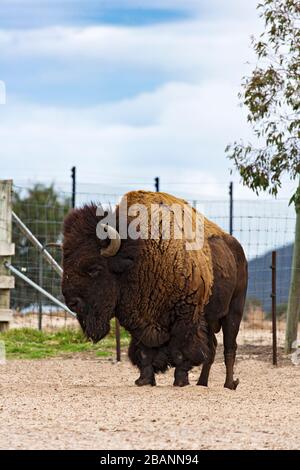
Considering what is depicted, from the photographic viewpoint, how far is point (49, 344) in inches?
685

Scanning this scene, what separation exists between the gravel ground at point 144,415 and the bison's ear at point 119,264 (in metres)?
1.22

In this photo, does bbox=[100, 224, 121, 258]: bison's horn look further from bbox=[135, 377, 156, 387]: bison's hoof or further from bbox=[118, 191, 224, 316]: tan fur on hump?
bbox=[135, 377, 156, 387]: bison's hoof

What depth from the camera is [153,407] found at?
910cm

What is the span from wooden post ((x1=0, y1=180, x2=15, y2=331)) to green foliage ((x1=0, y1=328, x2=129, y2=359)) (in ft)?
1.66

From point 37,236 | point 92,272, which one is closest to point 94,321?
point 92,272

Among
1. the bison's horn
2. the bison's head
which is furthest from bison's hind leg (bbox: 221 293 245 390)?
the bison's horn

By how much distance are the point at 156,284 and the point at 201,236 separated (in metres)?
0.91

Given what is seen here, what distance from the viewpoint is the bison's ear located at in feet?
34.0

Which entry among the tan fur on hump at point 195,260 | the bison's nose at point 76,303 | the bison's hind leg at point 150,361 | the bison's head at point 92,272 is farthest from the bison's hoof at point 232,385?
the bison's nose at point 76,303

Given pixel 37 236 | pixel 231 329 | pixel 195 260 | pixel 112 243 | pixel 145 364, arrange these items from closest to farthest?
pixel 112 243, pixel 195 260, pixel 145 364, pixel 231 329, pixel 37 236

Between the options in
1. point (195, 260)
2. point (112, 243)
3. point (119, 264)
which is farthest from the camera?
point (195, 260)

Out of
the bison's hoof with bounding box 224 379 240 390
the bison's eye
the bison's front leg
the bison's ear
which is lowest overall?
the bison's hoof with bounding box 224 379 240 390

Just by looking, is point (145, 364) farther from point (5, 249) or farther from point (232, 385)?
point (5, 249)

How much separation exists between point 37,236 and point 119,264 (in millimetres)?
11101
